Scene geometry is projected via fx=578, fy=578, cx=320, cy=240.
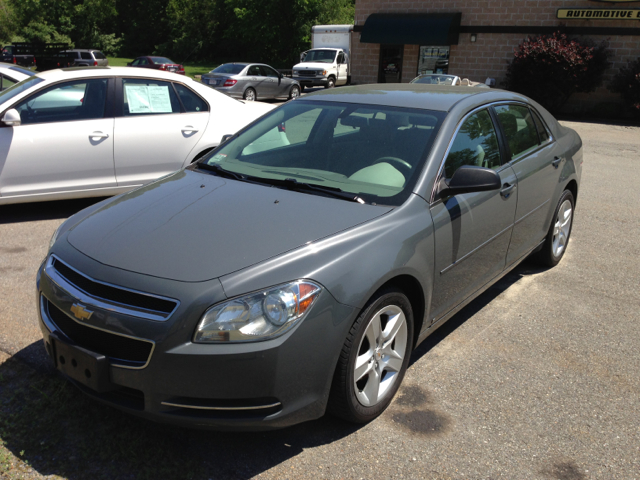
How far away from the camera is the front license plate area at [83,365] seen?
2.44 meters

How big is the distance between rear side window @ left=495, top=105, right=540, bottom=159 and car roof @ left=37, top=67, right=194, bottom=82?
3972 mm

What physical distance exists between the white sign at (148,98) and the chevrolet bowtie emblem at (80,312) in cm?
428

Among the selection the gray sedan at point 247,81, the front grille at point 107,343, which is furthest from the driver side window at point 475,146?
the gray sedan at point 247,81

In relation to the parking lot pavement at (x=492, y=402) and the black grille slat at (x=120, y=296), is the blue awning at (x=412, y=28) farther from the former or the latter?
the black grille slat at (x=120, y=296)

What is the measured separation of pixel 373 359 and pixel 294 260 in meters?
0.72

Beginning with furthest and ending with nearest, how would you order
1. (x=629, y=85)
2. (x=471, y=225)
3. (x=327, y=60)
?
(x=327, y=60) → (x=629, y=85) → (x=471, y=225)

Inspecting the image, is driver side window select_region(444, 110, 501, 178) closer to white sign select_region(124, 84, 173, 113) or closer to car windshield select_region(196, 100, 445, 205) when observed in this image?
car windshield select_region(196, 100, 445, 205)

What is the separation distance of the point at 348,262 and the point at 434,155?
1.06 m

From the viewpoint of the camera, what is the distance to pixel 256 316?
240 centimetres

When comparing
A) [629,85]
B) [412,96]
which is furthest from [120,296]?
[629,85]

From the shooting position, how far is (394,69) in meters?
26.6

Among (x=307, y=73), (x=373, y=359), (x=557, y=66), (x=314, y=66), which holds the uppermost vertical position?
(x=373, y=359)

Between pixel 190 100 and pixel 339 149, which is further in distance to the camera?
pixel 190 100

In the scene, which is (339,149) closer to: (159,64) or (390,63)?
(390,63)
